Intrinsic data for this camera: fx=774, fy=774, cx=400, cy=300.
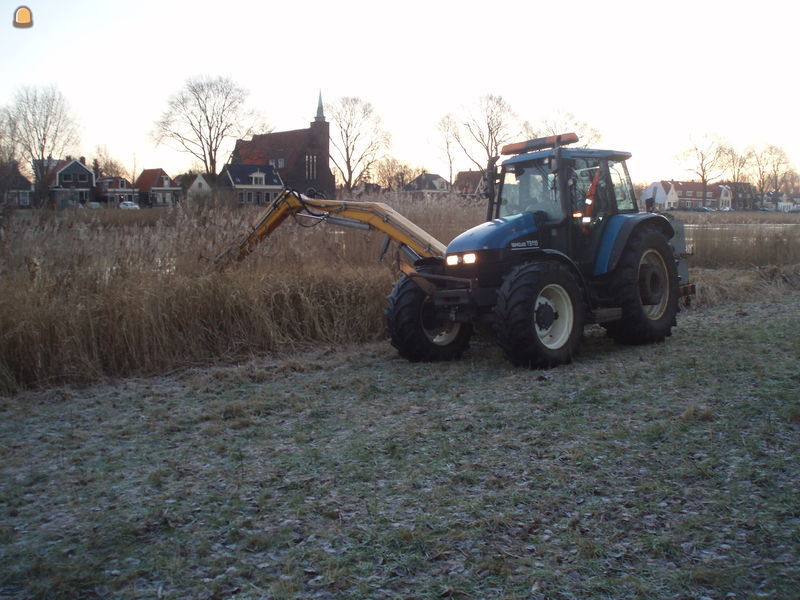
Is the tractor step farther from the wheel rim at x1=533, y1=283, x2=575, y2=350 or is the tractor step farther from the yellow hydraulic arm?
the yellow hydraulic arm

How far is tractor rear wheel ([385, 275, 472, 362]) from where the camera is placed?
7.88 meters

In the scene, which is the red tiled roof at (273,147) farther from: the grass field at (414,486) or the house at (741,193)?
the grass field at (414,486)

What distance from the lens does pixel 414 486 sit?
4.26 m

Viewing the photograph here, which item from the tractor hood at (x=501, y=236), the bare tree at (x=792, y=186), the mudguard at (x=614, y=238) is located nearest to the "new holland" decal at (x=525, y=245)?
the tractor hood at (x=501, y=236)

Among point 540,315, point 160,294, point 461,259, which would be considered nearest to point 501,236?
point 461,259

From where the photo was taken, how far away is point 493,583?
3182 mm

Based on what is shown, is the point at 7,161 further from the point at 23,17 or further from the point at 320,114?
the point at 320,114

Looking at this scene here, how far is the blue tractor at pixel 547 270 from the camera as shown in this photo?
7.34m

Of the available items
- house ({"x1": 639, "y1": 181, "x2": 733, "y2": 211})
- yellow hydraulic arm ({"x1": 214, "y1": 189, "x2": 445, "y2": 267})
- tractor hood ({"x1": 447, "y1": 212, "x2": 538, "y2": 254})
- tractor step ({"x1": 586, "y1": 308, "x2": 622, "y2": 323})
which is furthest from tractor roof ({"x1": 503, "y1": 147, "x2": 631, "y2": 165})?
house ({"x1": 639, "y1": 181, "x2": 733, "y2": 211})

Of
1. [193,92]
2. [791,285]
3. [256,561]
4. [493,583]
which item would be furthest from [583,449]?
[193,92]

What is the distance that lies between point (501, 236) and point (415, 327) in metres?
1.26

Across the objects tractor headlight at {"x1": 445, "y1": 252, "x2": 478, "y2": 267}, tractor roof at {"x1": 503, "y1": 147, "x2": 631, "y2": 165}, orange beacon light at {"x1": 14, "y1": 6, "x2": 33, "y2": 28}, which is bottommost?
tractor headlight at {"x1": 445, "y1": 252, "x2": 478, "y2": 267}

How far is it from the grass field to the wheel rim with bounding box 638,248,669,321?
1.52 meters

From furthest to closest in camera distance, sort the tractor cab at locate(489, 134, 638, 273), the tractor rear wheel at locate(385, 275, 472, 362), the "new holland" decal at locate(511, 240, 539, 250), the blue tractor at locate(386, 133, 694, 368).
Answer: the tractor cab at locate(489, 134, 638, 273) < the tractor rear wheel at locate(385, 275, 472, 362) < the "new holland" decal at locate(511, 240, 539, 250) < the blue tractor at locate(386, 133, 694, 368)
